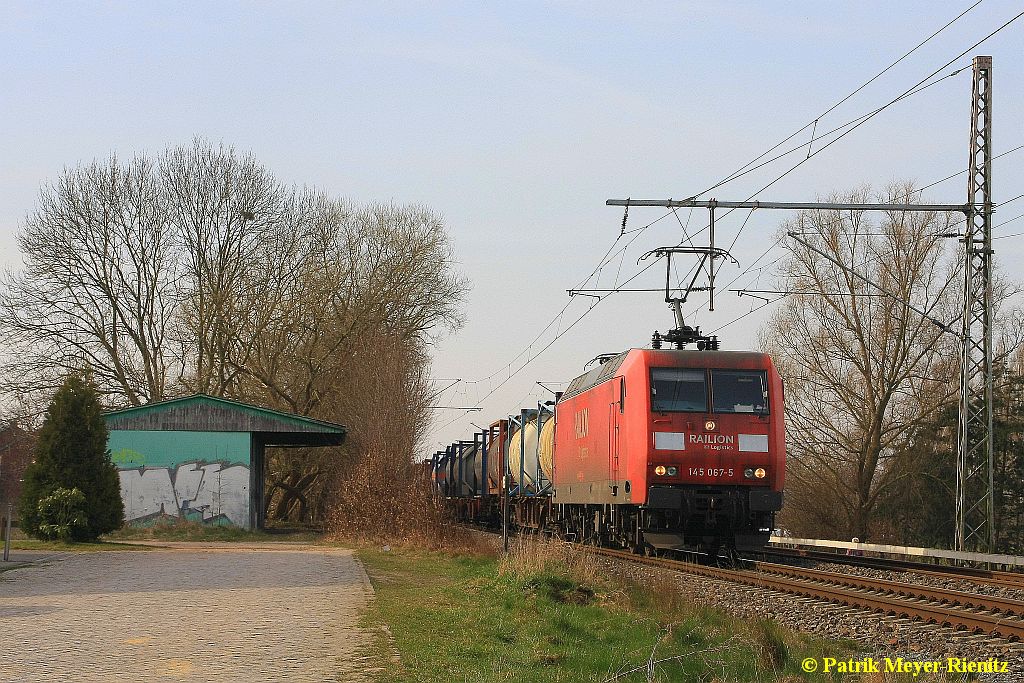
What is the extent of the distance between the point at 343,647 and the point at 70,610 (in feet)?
14.8

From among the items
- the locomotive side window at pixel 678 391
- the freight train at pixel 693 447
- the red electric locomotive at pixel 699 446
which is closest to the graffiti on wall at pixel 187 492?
the freight train at pixel 693 447

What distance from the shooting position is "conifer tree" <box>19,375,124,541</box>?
27078 mm

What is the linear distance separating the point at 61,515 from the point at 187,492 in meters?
9.01

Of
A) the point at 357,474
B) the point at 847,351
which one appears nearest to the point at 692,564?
the point at 357,474

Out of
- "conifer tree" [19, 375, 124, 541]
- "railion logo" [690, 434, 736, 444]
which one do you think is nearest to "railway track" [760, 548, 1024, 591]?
"railion logo" [690, 434, 736, 444]

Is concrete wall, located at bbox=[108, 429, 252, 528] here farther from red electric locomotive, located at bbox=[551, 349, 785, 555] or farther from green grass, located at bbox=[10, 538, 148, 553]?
red electric locomotive, located at bbox=[551, 349, 785, 555]

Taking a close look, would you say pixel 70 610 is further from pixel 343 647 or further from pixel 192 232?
pixel 192 232

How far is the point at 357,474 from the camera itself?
103 ft

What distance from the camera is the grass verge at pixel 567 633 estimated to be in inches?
353

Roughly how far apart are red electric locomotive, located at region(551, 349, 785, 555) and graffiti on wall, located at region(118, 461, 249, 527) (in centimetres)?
1932

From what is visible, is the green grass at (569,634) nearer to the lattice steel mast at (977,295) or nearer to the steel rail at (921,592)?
the steel rail at (921,592)

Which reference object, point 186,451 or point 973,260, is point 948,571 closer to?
point 973,260

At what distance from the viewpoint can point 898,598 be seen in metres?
14.0

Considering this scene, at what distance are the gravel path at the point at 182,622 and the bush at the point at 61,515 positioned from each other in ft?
20.7
